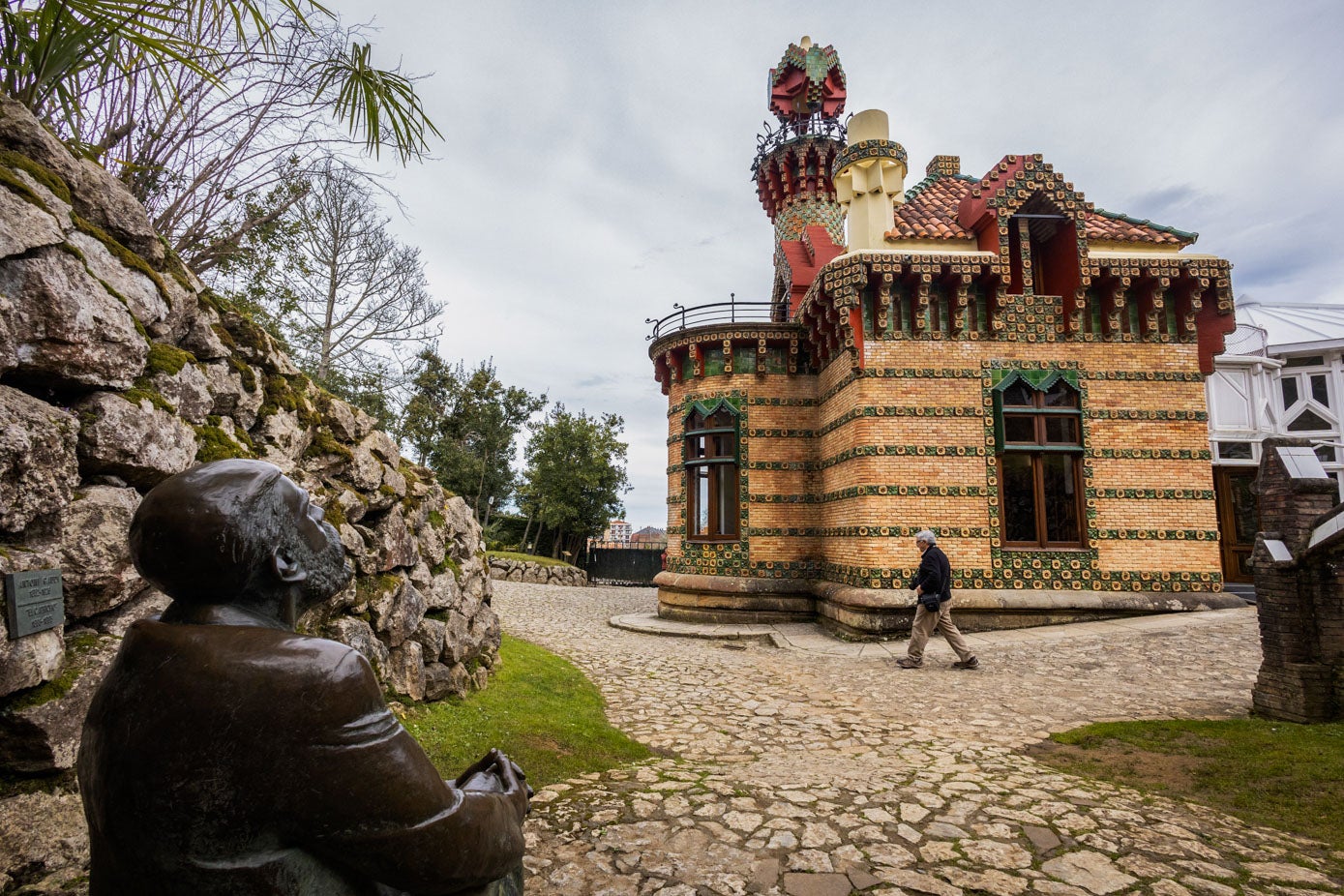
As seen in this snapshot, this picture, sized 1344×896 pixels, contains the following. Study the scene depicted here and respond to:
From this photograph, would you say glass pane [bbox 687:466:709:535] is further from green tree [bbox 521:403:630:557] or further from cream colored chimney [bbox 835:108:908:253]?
green tree [bbox 521:403:630:557]

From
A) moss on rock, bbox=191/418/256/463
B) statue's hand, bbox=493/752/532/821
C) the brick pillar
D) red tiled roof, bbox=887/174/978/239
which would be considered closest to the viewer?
statue's hand, bbox=493/752/532/821

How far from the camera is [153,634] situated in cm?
129

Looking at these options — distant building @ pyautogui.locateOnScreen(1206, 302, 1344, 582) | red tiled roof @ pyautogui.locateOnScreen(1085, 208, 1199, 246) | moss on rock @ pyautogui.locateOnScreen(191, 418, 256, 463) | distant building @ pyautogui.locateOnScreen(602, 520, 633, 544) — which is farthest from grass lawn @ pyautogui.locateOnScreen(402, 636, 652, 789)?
distant building @ pyautogui.locateOnScreen(602, 520, 633, 544)

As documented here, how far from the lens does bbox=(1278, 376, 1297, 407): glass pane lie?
2019cm

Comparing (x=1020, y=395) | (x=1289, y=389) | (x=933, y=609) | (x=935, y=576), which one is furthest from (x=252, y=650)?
(x=1289, y=389)

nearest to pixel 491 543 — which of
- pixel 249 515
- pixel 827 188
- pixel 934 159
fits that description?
pixel 827 188

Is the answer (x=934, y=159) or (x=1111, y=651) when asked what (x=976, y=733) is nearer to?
(x=1111, y=651)

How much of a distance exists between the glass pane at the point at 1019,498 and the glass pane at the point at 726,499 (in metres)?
4.98

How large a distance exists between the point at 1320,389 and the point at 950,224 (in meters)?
16.1

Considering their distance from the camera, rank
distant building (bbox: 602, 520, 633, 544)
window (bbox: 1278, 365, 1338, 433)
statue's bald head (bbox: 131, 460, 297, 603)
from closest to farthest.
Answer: statue's bald head (bbox: 131, 460, 297, 603) → window (bbox: 1278, 365, 1338, 433) → distant building (bbox: 602, 520, 633, 544)

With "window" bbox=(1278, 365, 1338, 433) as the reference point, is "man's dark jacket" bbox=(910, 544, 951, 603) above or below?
below

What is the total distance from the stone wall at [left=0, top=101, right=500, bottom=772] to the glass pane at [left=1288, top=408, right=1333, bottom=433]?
25067mm

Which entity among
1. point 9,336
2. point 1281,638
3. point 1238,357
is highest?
point 1238,357

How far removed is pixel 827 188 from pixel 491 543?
64.3 ft
